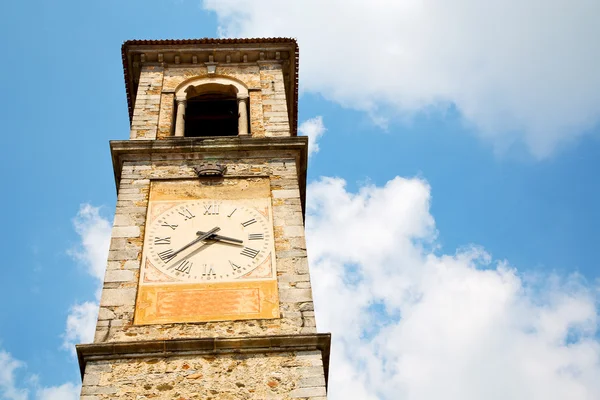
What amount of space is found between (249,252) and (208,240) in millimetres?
643

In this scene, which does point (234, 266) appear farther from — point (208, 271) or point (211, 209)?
point (211, 209)

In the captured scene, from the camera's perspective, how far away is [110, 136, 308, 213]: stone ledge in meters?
13.4

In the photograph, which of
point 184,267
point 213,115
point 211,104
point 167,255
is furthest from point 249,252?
point 211,104

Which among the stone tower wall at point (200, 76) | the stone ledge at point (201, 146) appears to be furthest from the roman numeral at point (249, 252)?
the stone tower wall at point (200, 76)

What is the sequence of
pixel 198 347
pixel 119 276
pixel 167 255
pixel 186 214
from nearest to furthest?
pixel 198 347 < pixel 119 276 < pixel 167 255 < pixel 186 214

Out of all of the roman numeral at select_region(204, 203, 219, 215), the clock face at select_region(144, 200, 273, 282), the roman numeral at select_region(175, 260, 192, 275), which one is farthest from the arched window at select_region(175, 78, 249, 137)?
the roman numeral at select_region(175, 260, 192, 275)

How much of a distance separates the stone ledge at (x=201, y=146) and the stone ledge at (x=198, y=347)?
4.33 metres

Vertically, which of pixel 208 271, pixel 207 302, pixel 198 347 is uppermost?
pixel 208 271

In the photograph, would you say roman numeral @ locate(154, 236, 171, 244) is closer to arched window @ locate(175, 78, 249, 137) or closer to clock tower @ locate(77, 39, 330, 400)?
clock tower @ locate(77, 39, 330, 400)

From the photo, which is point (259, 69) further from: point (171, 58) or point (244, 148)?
point (244, 148)

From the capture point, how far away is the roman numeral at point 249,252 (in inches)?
443

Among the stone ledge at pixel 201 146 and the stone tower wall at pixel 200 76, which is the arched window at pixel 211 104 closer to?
the stone tower wall at pixel 200 76

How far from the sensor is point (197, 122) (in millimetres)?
16031

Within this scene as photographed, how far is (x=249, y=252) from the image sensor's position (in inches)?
445
